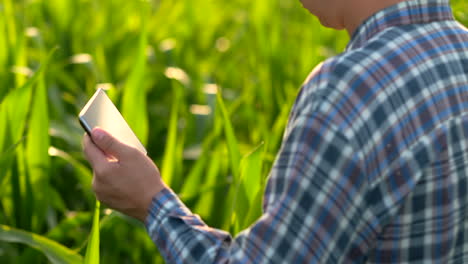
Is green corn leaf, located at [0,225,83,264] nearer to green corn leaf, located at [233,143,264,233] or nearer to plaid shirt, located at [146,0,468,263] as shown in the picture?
green corn leaf, located at [233,143,264,233]

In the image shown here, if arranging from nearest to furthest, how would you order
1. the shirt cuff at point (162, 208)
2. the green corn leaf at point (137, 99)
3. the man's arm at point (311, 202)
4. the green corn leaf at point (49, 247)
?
1. the man's arm at point (311, 202)
2. the shirt cuff at point (162, 208)
3. the green corn leaf at point (49, 247)
4. the green corn leaf at point (137, 99)

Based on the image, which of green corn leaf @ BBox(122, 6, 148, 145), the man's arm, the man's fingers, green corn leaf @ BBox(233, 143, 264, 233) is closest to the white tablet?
the man's fingers

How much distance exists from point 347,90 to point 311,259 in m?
0.17

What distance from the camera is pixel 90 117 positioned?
3.36 feet

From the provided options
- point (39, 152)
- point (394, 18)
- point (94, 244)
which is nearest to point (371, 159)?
point (394, 18)

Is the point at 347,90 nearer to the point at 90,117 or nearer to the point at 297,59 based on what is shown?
the point at 90,117

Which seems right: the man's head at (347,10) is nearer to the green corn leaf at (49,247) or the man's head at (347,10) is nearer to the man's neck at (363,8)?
the man's neck at (363,8)

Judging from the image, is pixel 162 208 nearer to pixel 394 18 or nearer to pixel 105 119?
pixel 105 119

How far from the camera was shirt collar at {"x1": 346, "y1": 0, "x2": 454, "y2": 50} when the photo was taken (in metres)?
0.91

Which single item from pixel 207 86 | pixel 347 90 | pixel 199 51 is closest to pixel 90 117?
pixel 347 90

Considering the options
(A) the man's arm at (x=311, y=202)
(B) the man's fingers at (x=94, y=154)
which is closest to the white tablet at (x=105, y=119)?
(B) the man's fingers at (x=94, y=154)

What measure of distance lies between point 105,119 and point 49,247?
1.32 feet

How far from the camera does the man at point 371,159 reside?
2.72 ft

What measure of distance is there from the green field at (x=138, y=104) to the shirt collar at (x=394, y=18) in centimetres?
47
